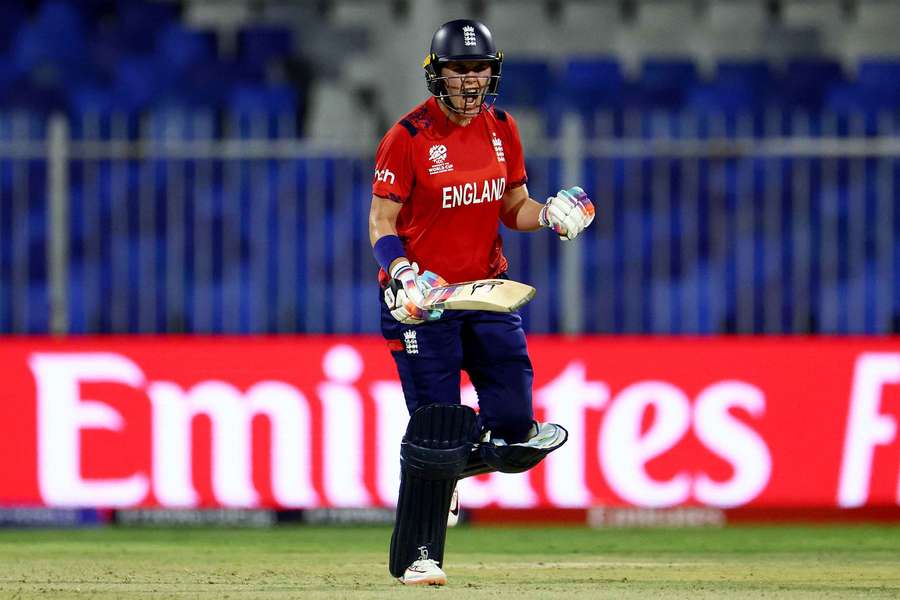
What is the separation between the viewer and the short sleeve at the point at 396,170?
22.5ft

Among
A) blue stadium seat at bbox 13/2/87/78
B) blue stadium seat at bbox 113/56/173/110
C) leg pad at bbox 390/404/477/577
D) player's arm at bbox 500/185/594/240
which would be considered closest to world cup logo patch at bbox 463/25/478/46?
player's arm at bbox 500/185/594/240

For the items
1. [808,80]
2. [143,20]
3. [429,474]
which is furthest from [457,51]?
A: [143,20]

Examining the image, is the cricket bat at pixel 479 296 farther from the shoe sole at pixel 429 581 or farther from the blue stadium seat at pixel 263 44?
the blue stadium seat at pixel 263 44

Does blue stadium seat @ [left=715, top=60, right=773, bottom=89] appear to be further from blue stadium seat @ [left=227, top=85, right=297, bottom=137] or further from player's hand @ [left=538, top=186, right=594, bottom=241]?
player's hand @ [left=538, top=186, right=594, bottom=241]

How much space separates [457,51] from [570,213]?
793mm

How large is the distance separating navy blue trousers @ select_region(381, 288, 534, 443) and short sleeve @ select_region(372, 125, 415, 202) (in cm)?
51

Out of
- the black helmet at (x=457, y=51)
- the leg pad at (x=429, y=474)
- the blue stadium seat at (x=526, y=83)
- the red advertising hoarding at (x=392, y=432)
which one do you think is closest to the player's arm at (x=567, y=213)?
the black helmet at (x=457, y=51)

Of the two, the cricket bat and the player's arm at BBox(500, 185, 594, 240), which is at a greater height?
the player's arm at BBox(500, 185, 594, 240)

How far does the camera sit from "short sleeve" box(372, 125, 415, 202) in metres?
6.87

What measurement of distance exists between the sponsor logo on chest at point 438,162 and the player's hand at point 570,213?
0.45 m

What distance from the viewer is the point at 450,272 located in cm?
698

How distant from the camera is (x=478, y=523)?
10.6 meters

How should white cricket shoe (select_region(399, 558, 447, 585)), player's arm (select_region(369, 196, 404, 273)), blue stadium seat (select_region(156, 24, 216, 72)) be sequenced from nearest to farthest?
player's arm (select_region(369, 196, 404, 273)) → white cricket shoe (select_region(399, 558, 447, 585)) → blue stadium seat (select_region(156, 24, 216, 72))

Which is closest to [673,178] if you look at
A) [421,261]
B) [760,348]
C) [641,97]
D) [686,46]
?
[641,97]
